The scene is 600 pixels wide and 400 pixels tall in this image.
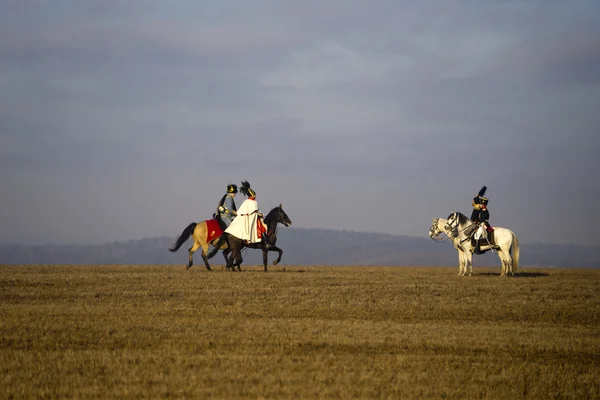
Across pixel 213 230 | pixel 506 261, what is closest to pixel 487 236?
pixel 506 261

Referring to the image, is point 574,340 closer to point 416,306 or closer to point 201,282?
point 416,306

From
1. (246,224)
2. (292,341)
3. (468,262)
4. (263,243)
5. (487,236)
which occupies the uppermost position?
(246,224)

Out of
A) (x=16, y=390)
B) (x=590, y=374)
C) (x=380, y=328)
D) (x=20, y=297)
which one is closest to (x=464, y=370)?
(x=590, y=374)

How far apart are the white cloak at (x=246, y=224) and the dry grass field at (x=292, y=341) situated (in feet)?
14.5

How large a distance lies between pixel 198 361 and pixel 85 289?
31.1 ft

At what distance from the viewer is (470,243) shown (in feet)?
86.5

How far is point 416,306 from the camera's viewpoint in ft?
54.7

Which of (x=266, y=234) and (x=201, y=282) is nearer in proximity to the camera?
(x=201, y=282)

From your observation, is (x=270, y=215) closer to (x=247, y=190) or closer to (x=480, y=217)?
(x=247, y=190)

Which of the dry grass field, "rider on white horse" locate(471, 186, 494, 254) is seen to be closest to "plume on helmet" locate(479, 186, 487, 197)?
→ "rider on white horse" locate(471, 186, 494, 254)

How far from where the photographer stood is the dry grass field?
9.05 m

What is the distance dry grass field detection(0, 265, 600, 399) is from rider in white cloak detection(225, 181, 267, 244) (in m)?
4.42

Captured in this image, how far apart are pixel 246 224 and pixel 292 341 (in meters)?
13.2

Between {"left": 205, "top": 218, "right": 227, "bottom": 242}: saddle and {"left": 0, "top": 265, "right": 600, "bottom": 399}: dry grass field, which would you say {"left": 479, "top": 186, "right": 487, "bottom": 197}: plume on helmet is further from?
{"left": 205, "top": 218, "right": 227, "bottom": 242}: saddle
